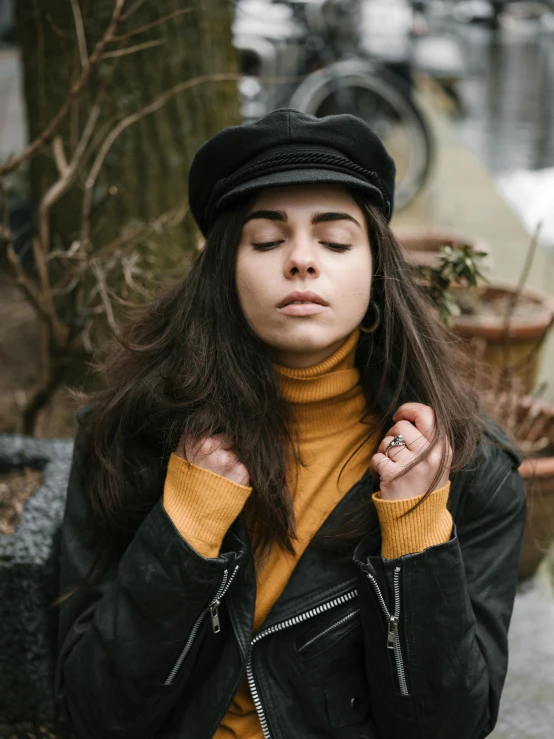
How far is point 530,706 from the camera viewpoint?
298 centimetres

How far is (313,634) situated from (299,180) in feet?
3.12

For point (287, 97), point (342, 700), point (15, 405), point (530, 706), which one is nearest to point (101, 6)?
point (15, 405)

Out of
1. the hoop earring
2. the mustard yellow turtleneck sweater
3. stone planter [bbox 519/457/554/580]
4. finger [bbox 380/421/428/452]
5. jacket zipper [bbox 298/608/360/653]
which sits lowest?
stone planter [bbox 519/457/554/580]

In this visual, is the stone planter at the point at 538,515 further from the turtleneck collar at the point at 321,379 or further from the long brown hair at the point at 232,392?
the turtleneck collar at the point at 321,379

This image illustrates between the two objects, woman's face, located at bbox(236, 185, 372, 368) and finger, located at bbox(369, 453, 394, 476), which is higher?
woman's face, located at bbox(236, 185, 372, 368)

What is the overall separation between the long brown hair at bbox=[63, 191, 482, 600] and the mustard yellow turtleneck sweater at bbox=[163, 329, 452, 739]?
0.13 ft

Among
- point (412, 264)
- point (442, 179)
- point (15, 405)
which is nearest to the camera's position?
point (412, 264)

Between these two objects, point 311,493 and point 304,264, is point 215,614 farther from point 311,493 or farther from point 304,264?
point 304,264

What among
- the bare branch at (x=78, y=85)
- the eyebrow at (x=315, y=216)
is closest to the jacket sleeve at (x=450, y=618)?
the eyebrow at (x=315, y=216)

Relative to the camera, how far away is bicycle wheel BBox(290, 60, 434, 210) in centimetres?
753

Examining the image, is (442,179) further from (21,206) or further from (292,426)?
(292,426)

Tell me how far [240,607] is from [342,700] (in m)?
0.31

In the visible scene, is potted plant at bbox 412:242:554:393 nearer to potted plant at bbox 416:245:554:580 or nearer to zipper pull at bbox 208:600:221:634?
potted plant at bbox 416:245:554:580

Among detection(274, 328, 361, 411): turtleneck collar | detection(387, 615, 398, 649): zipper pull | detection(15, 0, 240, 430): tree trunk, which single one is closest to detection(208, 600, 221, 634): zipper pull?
detection(387, 615, 398, 649): zipper pull
